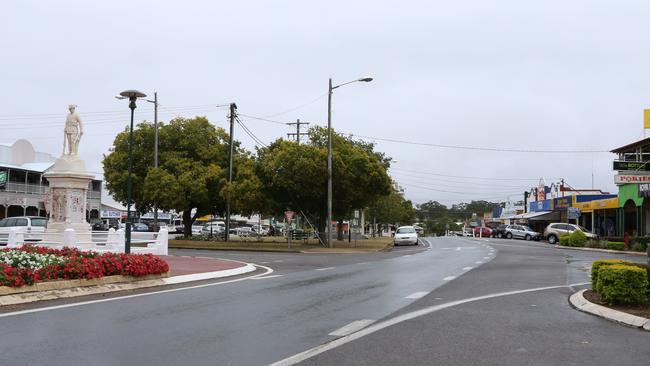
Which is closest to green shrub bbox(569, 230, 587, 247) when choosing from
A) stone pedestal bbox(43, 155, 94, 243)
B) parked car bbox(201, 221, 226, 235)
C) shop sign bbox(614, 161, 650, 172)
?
shop sign bbox(614, 161, 650, 172)

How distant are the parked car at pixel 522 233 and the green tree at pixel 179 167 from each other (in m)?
30.7

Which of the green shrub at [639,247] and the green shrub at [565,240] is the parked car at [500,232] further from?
the green shrub at [639,247]

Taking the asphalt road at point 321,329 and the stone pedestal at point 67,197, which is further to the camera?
the stone pedestal at point 67,197

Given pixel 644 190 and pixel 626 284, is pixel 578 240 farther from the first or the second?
pixel 626 284

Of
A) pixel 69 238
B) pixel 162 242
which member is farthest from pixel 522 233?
pixel 69 238

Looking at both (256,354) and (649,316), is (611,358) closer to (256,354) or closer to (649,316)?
(649,316)

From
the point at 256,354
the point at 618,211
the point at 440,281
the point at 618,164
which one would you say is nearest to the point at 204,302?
the point at 256,354

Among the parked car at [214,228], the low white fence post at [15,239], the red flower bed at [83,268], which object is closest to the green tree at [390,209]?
the parked car at [214,228]

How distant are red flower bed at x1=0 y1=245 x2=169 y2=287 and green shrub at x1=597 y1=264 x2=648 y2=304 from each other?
34.0ft

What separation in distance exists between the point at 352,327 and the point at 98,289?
22.1ft

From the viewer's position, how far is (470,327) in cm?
898

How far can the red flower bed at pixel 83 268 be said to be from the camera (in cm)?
1145

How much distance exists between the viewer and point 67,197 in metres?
23.7

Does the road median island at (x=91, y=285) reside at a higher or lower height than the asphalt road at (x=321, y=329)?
higher
